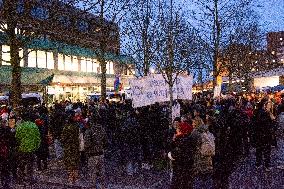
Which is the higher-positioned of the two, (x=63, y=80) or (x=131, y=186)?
(x=63, y=80)

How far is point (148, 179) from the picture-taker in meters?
12.2

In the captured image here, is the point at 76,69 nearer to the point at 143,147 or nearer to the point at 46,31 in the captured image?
the point at 46,31

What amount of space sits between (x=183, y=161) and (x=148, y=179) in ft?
11.4

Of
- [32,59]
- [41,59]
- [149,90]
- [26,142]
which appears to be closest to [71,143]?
[26,142]

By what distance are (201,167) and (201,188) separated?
5.99ft

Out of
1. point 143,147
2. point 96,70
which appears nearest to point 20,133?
point 143,147

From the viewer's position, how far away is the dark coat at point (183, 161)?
348 inches

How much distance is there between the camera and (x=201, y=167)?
9320mm

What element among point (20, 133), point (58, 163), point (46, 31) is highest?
point (46, 31)

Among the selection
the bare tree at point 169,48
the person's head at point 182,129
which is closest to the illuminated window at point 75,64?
the bare tree at point 169,48

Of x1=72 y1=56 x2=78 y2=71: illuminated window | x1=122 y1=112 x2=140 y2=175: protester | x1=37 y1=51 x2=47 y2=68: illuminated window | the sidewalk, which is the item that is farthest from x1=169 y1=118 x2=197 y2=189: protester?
x1=72 y1=56 x2=78 y2=71: illuminated window

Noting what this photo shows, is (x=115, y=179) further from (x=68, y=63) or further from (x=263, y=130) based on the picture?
(x=68, y=63)

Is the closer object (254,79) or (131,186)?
(131,186)

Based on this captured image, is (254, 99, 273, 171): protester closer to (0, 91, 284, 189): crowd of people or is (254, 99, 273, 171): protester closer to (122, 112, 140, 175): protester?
(0, 91, 284, 189): crowd of people
